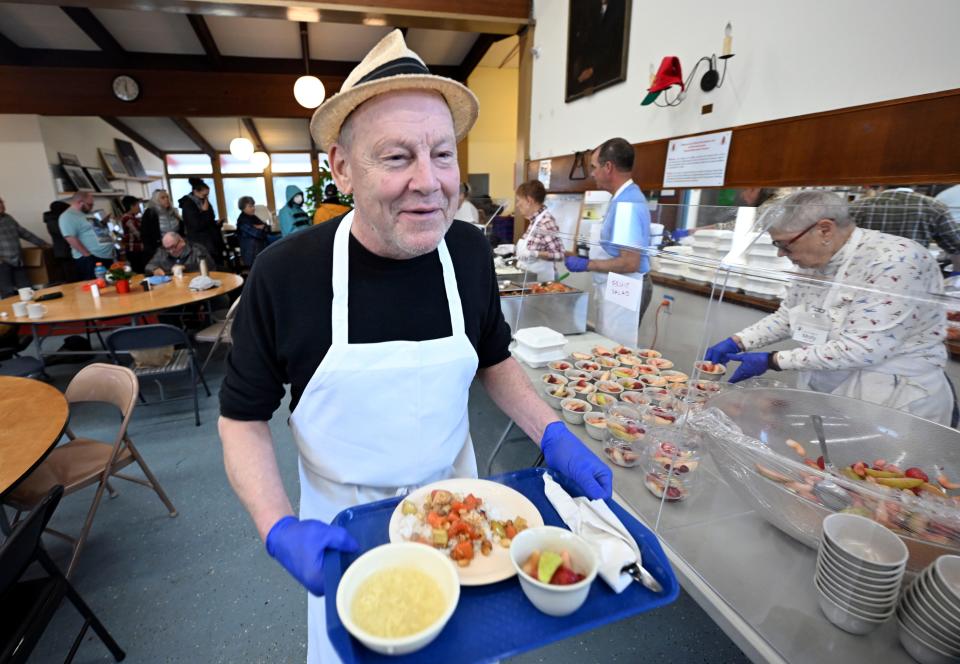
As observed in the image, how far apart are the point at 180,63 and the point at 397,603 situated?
10.0m

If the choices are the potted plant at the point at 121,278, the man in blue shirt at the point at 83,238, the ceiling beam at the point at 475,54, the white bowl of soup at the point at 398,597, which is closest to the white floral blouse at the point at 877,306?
the white bowl of soup at the point at 398,597

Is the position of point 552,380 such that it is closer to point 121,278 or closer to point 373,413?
point 373,413

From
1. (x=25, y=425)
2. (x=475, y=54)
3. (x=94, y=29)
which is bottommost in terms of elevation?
(x=25, y=425)

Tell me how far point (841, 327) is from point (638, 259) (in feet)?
3.02

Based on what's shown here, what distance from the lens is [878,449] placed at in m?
1.13

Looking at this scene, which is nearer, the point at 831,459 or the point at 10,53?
the point at 831,459

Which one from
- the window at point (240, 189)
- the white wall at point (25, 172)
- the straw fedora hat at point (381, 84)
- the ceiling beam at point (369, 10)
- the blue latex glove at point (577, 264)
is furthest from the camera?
the window at point (240, 189)

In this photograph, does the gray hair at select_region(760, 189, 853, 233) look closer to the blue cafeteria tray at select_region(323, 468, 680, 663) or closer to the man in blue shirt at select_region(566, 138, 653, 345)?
the man in blue shirt at select_region(566, 138, 653, 345)

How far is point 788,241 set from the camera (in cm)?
143

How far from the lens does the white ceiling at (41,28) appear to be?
6.07 metres

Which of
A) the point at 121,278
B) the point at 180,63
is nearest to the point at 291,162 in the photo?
the point at 180,63

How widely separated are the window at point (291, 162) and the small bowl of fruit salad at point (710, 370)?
1483 centimetres

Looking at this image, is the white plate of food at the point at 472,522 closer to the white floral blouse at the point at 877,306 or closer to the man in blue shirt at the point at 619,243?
the white floral blouse at the point at 877,306

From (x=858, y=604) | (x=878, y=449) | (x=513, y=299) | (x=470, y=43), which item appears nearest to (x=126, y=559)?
(x=513, y=299)
